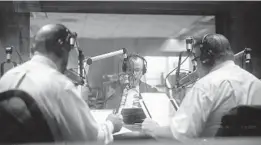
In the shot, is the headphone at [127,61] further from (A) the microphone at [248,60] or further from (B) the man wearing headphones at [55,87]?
(A) the microphone at [248,60]

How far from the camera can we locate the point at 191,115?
1.75 m

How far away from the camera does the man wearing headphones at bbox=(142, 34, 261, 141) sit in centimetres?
177

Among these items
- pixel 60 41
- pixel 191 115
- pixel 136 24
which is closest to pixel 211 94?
pixel 191 115

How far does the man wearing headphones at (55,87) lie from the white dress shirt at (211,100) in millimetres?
457

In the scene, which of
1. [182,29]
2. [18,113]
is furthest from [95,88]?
[182,29]

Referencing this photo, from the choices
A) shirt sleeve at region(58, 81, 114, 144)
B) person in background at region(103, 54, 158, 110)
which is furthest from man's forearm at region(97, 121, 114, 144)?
person in background at region(103, 54, 158, 110)

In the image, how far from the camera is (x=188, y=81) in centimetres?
182

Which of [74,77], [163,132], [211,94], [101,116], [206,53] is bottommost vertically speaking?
[163,132]

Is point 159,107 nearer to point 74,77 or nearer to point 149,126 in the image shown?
point 149,126

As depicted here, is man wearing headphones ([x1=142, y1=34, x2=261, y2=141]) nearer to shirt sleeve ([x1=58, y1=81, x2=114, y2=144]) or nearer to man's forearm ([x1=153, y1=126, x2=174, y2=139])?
man's forearm ([x1=153, y1=126, x2=174, y2=139])

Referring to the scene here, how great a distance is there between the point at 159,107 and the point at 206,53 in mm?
407

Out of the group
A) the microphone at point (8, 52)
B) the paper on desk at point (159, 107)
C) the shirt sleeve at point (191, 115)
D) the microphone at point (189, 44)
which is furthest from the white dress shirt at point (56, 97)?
the microphone at point (189, 44)

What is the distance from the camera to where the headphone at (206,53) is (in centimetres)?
184

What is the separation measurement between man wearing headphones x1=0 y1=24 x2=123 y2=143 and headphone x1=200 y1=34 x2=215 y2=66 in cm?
70
